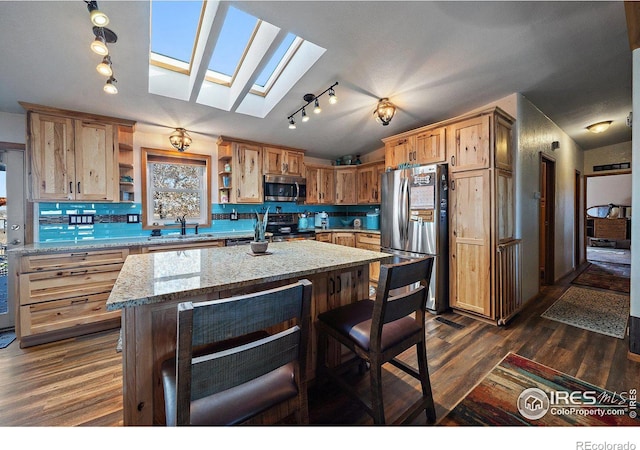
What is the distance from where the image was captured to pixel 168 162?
3.64 m

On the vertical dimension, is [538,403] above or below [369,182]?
below

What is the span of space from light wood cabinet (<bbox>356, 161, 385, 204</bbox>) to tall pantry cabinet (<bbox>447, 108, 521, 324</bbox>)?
1668 mm

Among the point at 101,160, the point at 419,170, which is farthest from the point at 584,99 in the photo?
the point at 101,160

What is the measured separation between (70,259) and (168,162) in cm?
173

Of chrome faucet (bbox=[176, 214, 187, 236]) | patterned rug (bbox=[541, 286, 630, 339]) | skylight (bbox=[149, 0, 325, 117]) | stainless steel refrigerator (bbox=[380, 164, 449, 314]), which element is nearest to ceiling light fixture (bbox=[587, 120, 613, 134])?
patterned rug (bbox=[541, 286, 630, 339])

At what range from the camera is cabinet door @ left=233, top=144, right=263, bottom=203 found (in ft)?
12.7

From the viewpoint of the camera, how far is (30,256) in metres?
2.35

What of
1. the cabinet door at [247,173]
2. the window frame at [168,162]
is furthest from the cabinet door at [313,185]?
the window frame at [168,162]

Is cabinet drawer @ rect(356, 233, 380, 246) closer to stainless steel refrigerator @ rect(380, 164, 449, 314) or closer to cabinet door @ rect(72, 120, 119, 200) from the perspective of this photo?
stainless steel refrigerator @ rect(380, 164, 449, 314)

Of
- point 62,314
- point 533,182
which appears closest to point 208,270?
point 62,314

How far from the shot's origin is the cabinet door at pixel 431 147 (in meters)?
3.04

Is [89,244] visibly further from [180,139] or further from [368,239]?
[368,239]
